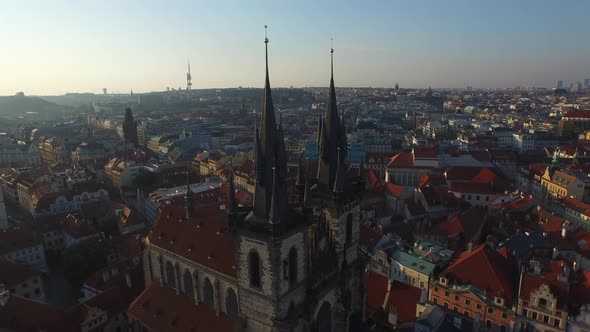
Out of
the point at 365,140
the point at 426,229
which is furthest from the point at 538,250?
the point at 365,140

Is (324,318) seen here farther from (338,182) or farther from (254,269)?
(338,182)

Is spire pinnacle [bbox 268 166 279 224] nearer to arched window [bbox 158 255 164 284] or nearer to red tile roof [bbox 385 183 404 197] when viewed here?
arched window [bbox 158 255 164 284]

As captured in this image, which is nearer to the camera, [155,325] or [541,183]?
[155,325]

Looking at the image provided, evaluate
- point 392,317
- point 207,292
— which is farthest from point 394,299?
point 207,292

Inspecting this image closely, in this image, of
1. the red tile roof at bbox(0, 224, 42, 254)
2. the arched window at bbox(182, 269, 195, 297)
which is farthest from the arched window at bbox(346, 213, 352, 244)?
the red tile roof at bbox(0, 224, 42, 254)

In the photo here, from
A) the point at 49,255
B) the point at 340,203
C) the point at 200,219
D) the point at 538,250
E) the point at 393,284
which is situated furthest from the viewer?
the point at 49,255

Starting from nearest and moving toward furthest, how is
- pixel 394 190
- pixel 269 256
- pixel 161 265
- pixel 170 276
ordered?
pixel 269 256 → pixel 170 276 → pixel 161 265 → pixel 394 190

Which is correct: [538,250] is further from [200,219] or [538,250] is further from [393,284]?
[200,219]
